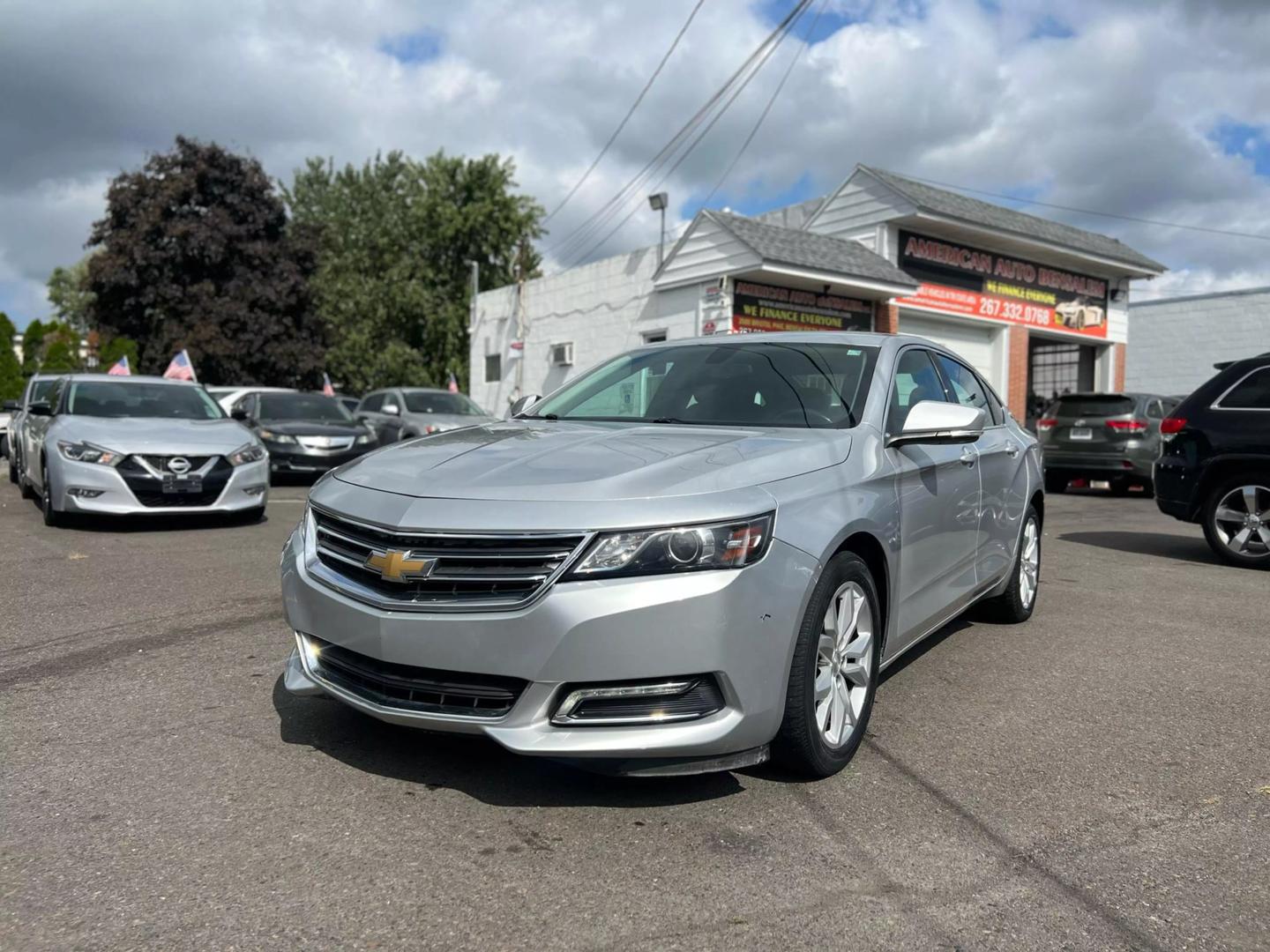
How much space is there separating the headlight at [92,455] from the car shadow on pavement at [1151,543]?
334 inches

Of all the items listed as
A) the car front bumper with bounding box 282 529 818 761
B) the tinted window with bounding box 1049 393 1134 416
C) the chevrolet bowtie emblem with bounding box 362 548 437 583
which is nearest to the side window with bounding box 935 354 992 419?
the car front bumper with bounding box 282 529 818 761

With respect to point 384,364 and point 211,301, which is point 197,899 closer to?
point 211,301

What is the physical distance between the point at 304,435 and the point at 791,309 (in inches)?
380

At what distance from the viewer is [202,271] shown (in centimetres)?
3216

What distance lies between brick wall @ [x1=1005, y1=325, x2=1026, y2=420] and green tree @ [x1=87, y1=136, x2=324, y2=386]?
71.1 feet

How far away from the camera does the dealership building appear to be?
733 inches

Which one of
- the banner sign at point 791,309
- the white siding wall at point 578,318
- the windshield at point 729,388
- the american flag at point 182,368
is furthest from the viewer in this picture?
the american flag at point 182,368

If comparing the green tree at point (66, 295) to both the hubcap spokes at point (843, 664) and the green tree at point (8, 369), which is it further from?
the hubcap spokes at point (843, 664)

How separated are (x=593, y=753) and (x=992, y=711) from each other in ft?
6.67

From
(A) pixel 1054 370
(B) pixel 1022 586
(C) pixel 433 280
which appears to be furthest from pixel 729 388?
(C) pixel 433 280

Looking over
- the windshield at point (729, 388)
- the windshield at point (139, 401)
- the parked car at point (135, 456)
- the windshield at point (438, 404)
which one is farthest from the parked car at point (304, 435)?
the windshield at point (729, 388)

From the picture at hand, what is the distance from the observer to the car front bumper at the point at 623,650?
2760 millimetres

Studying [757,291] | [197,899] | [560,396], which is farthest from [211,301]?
[197,899]

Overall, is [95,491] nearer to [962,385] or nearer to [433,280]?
[962,385]
